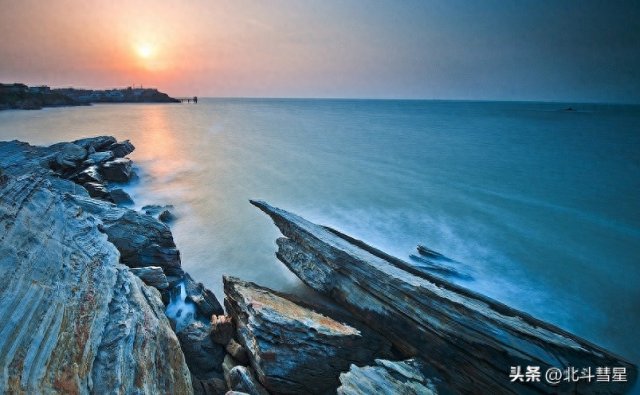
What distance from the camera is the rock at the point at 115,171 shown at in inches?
522

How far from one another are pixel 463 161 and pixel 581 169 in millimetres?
6466

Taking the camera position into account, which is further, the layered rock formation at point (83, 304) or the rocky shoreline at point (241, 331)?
the rocky shoreline at point (241, 331)

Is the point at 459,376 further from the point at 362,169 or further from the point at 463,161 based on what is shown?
the point at 463,161

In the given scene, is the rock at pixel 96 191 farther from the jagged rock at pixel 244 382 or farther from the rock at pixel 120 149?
the jagged rock at pixel 244 382

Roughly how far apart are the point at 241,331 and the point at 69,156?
1351 centimetres

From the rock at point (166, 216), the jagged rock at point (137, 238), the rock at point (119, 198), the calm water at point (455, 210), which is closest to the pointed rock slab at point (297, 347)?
the calm water at point (455, 210)

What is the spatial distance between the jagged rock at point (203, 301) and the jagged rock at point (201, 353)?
2.73 ft

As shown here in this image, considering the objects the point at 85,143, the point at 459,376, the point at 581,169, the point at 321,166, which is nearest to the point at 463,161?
the point at 581,169

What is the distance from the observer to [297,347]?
3.81 meters

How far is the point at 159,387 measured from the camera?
3.02 meters

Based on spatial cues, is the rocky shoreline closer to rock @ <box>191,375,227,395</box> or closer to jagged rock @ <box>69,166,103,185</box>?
rock @ <box>191,375,227,395</box>

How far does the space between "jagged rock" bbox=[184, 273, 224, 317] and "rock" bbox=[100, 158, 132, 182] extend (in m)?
10.4

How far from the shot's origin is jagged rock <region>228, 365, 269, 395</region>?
11.9 ft

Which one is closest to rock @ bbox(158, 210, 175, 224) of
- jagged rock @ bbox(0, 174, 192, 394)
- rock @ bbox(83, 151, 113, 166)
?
jagged rock @ bbox(0, 174, 192, 394)
